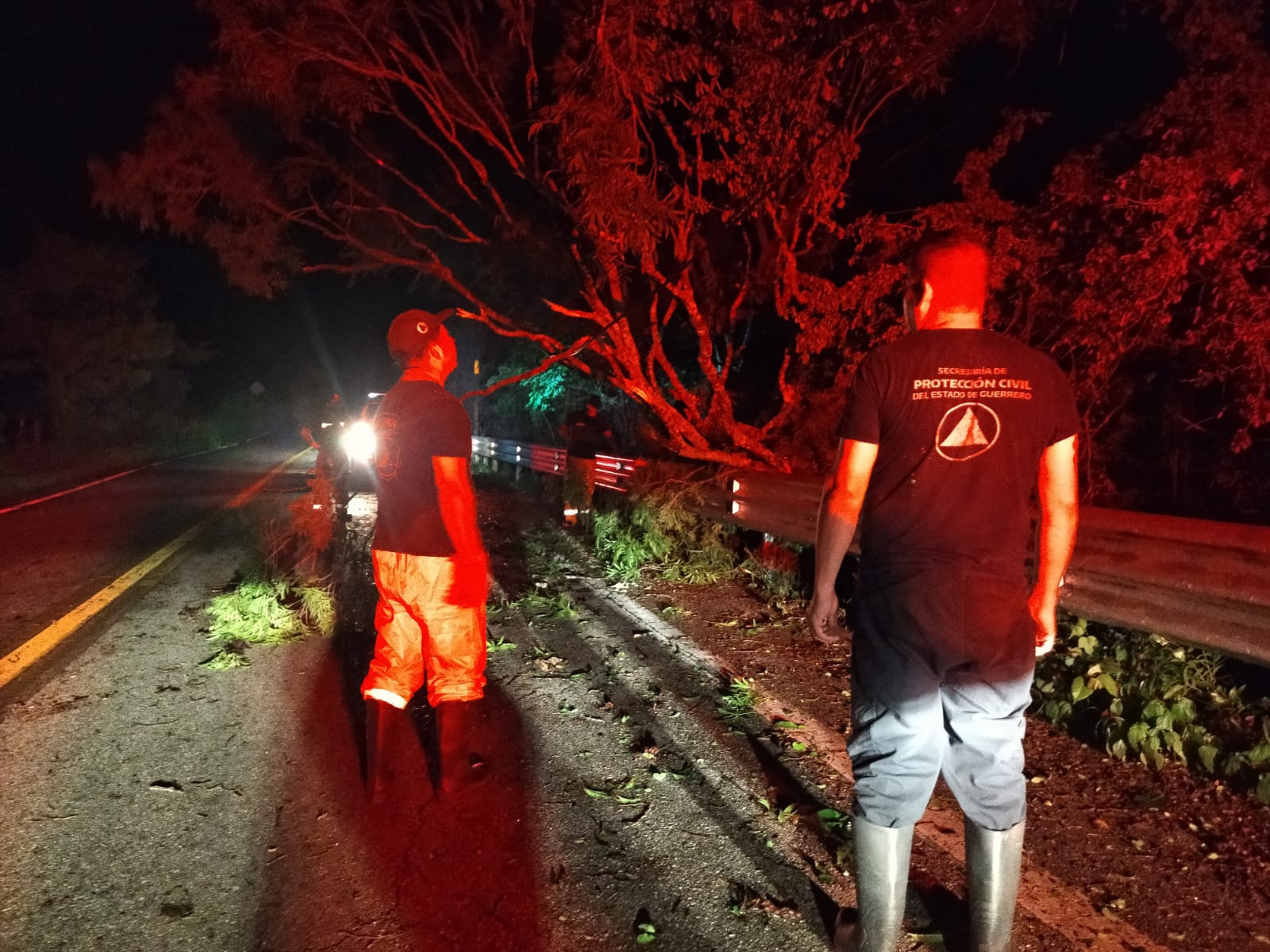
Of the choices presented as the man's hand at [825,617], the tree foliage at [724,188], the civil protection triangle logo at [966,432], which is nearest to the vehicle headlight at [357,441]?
the tree foliage at [724,188]

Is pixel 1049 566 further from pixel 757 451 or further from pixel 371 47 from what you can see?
pixel 371 47

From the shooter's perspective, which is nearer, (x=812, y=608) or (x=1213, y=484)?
(x=812, y=608)

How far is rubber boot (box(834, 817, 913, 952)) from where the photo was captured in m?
2.25

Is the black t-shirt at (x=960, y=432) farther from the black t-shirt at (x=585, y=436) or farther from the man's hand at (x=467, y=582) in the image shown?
the black t-shirt at (x=585, y=436)

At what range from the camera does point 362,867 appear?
286cm

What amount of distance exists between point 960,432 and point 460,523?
190 cm

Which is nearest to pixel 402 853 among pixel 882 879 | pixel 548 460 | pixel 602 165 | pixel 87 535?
pixel 882 879

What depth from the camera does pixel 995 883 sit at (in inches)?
89.0

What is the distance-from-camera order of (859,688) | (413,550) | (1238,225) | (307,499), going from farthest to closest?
(307,499), (1238,225), (413,550), (859,688)

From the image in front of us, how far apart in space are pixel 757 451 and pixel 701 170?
3000 millimetres

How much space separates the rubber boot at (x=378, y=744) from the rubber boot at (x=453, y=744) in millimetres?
202

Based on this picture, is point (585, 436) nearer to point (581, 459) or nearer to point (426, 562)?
point (581, 459)

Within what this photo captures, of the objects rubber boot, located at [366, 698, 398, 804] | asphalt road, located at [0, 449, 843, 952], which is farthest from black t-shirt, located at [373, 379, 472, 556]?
asphalt road, located at [0, 449, 843, 952]

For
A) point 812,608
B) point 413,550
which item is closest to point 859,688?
point 812,608
